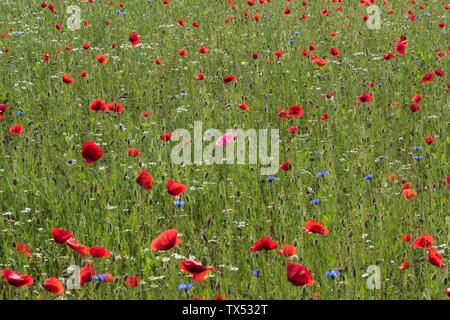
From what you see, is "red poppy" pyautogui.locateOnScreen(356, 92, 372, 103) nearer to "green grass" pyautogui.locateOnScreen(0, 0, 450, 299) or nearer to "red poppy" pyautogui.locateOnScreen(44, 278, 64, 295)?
"green grass" pyautogui.locateOnScreen(0, 0, 450, 299)

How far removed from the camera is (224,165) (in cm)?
344

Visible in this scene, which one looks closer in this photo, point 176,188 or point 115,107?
point 176,188

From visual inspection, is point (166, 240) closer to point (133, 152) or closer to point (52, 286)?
point (52, 286)

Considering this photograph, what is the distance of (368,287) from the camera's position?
2.21m

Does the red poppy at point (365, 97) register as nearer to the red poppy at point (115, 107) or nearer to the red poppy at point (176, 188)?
the red poppy at point (115, 107)

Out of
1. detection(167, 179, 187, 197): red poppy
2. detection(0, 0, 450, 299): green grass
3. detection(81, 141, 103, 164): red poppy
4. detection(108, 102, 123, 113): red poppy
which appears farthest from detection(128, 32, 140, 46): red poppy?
detection(167, 179, 187, 197): red poppy

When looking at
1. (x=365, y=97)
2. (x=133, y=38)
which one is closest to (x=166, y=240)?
(x=365, y=97)

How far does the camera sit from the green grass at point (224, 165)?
239 centimetres

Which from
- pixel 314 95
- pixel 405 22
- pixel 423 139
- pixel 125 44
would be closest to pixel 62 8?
pixel 125 44

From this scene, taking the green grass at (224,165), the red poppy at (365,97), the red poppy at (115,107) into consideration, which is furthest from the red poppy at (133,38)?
the red poppy at (365,97)

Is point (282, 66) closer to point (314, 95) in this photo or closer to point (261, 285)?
point (314, 95)

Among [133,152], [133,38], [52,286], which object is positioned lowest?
[52,286]

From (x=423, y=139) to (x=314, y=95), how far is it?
1236 millimetres

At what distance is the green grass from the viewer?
7.83 ft
